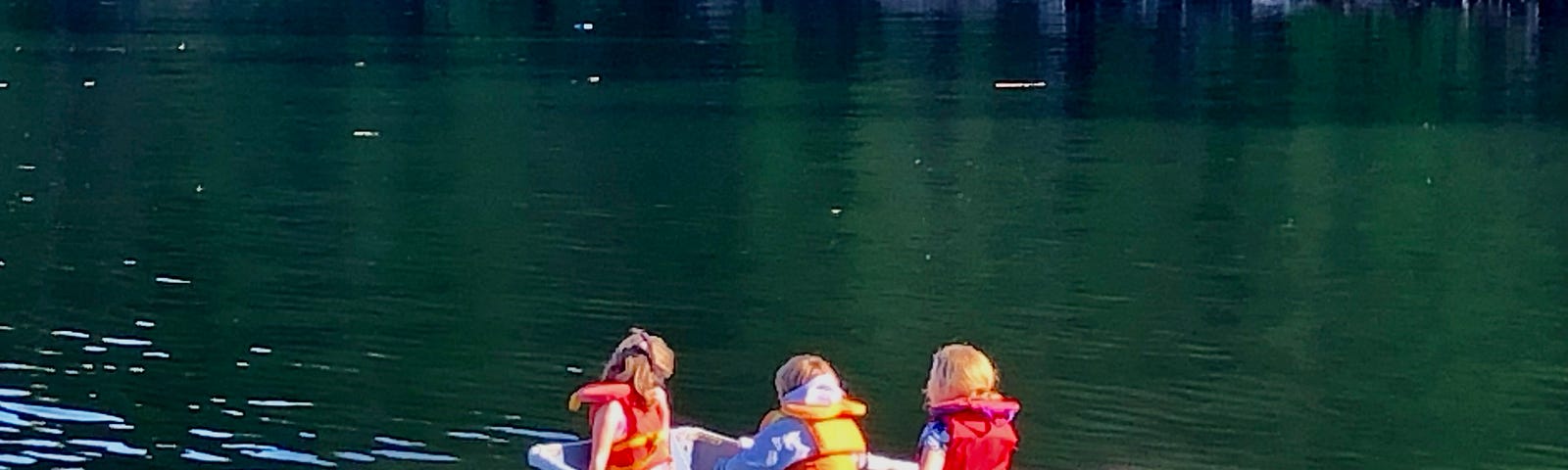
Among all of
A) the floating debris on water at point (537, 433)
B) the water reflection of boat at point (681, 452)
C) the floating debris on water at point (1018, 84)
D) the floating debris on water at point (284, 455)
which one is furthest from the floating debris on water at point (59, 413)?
the floating debris on water at point (1018, 84)

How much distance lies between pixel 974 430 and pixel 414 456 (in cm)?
616

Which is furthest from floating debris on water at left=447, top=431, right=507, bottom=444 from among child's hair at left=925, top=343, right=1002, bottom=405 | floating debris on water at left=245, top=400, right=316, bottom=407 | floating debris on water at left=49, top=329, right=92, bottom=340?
child's hair at left=925, top=343, right=1002, bottom=405

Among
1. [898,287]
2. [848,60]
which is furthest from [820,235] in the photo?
[848,60]

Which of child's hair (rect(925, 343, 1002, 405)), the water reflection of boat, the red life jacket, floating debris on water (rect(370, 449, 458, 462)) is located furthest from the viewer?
floating debris on water (rect(370, 449, 458, 462))

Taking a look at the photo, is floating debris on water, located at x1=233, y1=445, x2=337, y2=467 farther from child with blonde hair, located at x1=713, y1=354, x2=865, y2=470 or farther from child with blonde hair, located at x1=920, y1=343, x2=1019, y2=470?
child with blonde hair, located at x1=920, y1=343, x2=1019, y2=470

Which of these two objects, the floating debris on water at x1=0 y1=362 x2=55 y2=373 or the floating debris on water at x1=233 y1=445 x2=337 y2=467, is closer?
the floating debris on water at x1=233 y1=445 x2=337 y2=467

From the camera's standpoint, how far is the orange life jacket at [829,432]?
10.6 meters

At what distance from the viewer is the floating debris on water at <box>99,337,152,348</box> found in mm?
19422

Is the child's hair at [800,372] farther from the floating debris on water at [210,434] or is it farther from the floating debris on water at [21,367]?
the floating debris on water at [21,367]

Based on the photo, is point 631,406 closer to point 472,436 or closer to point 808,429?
point 808,429

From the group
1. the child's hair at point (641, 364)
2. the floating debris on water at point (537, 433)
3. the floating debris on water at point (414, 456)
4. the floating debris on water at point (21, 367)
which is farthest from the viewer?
the floating debris on water at point (21, 367)

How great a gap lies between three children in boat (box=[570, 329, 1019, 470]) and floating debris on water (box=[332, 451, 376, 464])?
4.58m

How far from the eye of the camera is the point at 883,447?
16.3m

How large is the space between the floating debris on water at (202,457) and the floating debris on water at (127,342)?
3.66 meters
